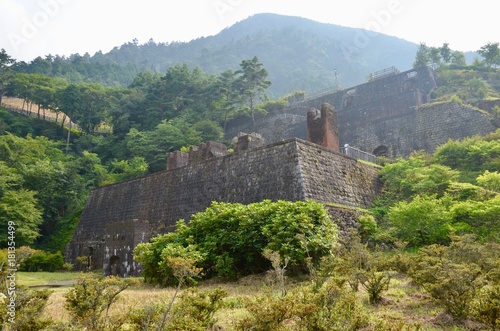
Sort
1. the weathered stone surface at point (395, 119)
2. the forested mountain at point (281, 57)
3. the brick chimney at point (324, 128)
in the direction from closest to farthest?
the brick chimney at point (324, 128)
the weathered stone surface at point (395, 119)
the forested mountain at point (281, 57)

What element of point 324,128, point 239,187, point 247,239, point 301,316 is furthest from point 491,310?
point 324,128

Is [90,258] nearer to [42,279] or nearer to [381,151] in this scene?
[42,279]

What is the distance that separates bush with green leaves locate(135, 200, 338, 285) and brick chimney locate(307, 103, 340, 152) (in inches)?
314

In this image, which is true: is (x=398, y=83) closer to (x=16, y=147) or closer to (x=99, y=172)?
(x=99, y=172)

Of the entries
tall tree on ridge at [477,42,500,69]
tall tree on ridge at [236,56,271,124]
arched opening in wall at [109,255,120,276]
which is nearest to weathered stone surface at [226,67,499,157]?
tall tree on ridge at [236,56,271,124]

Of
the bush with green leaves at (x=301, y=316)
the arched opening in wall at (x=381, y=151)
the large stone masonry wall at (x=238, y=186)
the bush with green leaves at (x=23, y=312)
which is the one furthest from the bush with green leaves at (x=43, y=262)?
the arched opening in wall at (x=381, y=151)

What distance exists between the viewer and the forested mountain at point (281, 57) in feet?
251

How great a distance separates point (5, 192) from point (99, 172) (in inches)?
321

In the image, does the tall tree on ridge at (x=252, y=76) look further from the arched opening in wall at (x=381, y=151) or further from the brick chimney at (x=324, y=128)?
the brick chimney at (x=324, y=128)

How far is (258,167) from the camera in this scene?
1534 cm

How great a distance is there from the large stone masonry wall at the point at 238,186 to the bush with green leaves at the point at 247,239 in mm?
3201

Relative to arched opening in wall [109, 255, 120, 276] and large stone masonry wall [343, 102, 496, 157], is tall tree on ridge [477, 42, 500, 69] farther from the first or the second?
arched opening in wall [109, 255, 120, 276]

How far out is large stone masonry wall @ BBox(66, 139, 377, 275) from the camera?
1409cm

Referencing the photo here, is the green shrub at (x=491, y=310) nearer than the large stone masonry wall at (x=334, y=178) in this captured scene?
Yes
